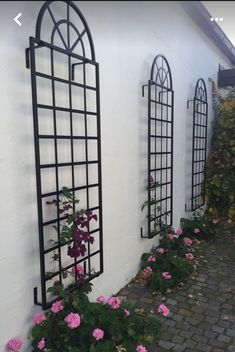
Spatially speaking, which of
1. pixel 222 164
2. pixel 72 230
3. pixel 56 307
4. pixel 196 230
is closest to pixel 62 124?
pixel 72 230

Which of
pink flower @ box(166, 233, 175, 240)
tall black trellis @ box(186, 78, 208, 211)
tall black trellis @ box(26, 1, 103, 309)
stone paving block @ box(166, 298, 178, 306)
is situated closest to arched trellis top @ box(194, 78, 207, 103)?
tall black trellis @ box(186, 78, 208, 211)

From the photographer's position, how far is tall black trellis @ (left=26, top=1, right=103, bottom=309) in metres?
1.88

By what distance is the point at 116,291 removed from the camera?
2930 mm

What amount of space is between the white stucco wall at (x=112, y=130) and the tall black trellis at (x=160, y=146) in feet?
0.38

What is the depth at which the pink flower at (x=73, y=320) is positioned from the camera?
1883mm

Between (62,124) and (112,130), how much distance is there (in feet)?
2.24

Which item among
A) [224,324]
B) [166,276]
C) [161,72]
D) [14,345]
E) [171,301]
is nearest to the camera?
[14,345]

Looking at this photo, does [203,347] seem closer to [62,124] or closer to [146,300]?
[146,300]

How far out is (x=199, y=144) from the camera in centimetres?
510

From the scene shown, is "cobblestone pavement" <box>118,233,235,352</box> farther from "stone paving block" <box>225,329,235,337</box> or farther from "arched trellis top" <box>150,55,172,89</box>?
"arched trellis top" <box>150,55,172,89</box>

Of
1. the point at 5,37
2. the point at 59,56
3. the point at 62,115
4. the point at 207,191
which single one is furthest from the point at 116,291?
the point at 207,191

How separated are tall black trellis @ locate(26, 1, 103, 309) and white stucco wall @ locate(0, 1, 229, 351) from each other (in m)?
0.09

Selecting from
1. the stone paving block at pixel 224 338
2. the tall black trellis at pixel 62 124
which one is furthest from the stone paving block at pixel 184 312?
the tall black trellis at pixel 62 124

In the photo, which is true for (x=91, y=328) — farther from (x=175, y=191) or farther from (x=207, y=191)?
(x=207, y=191)
